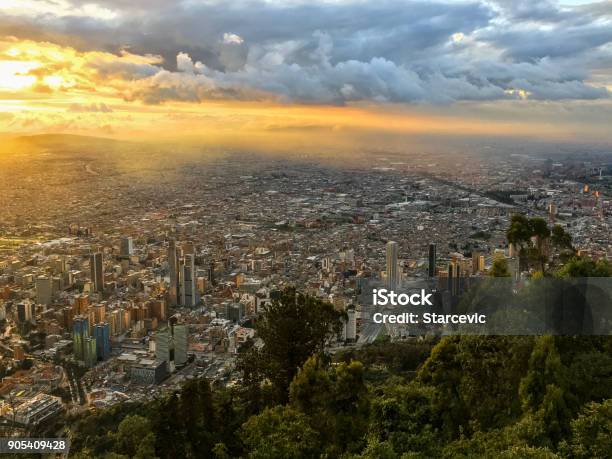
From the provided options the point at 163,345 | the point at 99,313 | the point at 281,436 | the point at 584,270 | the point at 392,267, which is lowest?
the point at 163,345

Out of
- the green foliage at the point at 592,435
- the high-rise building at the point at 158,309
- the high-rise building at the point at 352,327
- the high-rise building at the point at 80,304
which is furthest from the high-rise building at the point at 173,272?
the green foliage at the point at 592,435

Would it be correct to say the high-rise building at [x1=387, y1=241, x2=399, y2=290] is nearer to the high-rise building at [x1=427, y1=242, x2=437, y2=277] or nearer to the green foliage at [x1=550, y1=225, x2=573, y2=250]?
the high-rise building at [x1=427, y1=242, x2=437, y2=277]

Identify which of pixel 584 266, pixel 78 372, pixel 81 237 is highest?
pixel 584 266

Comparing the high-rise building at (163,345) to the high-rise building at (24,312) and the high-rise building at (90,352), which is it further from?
the high-rise building at (24,312)

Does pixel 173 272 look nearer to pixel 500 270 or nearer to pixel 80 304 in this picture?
pixel 80 304

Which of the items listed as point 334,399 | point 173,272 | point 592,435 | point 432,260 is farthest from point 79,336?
point 592,435

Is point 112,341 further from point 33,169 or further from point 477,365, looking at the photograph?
point 477,365

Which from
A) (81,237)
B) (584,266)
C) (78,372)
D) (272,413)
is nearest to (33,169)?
(81,237)
